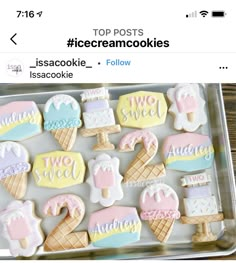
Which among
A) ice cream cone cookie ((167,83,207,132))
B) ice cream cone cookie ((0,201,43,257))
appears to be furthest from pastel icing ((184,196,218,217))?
ice cream cone cookie ((0,201,43,257))

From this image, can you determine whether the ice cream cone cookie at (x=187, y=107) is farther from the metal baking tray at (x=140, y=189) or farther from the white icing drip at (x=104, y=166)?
the white icing drip at (x=104, y=166)

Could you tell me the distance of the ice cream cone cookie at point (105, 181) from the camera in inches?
22.4

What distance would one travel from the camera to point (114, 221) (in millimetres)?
558

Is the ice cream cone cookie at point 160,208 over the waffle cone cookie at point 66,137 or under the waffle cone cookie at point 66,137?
under

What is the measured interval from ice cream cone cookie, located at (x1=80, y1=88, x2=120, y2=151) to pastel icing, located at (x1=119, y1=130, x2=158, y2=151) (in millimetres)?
17

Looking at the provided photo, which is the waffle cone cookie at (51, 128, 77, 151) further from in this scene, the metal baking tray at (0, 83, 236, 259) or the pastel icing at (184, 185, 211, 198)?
the pastel icing at (184, 185, 211, 198)

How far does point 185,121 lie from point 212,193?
0.11 meters

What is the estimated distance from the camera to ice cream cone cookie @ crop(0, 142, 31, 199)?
578 millimetres

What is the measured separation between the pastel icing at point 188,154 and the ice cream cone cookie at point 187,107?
2 cm
